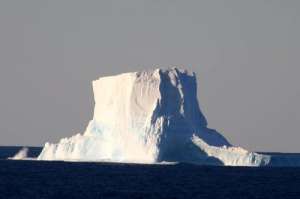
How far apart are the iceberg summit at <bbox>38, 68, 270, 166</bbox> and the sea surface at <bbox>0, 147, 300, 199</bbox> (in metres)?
1.48

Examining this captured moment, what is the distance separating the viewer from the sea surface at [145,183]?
59597 millimetres

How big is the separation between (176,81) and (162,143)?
209 inches

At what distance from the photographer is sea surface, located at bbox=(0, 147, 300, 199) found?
59597 millimetres

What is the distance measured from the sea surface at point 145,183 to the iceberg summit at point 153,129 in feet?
4.87

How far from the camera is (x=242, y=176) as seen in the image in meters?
80.0

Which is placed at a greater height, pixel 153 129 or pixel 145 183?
pixel 153 129

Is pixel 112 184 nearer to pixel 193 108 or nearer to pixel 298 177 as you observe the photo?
pixel 193 108

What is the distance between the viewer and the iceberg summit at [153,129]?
257ft

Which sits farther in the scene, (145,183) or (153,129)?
(153,129)

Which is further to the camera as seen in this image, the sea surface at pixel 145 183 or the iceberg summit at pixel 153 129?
the iceberg summit at pixel 153 129

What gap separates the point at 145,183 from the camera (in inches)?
2741

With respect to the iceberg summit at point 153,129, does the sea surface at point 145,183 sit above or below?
below

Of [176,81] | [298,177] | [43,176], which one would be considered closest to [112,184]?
[43,176]

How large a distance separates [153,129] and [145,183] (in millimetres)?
9403
